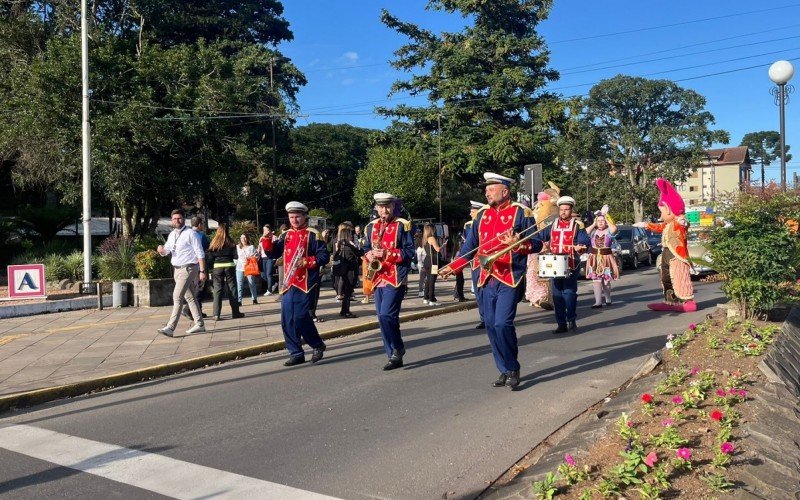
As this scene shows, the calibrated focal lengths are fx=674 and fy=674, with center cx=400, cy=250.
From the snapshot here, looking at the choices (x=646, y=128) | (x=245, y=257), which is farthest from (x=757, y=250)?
(x=646, y=128)

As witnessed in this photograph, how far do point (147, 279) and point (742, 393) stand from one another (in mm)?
12501

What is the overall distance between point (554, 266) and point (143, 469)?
19.2ft

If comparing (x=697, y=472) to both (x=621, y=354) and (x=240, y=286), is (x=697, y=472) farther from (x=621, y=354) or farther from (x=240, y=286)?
(x=240, y=286)

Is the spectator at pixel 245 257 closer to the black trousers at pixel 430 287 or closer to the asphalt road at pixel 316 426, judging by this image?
the black trousers at pixel 430 287

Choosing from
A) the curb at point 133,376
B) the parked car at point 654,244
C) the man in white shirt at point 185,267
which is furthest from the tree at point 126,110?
the parked car at point 654,244

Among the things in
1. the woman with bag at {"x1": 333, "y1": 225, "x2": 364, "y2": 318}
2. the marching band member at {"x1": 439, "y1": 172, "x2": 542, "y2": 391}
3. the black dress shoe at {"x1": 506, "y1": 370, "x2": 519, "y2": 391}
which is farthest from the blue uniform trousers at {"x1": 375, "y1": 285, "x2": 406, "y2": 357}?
the woman with bag at {"x1": 333, "y1": 225, "x2": 364, "y2": 318}

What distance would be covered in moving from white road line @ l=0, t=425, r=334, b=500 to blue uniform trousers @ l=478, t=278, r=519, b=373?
2.92 m

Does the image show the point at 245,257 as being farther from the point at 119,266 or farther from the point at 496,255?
the point at 496,255

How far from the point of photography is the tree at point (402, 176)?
32594mm

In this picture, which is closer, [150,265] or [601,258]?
[601,258]

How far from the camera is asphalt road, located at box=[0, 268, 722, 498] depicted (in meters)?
4.51

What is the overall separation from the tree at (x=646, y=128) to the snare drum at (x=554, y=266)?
53.0m

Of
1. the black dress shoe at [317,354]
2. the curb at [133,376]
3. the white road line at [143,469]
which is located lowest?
the white road line at [143,469]

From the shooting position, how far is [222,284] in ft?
40.5
